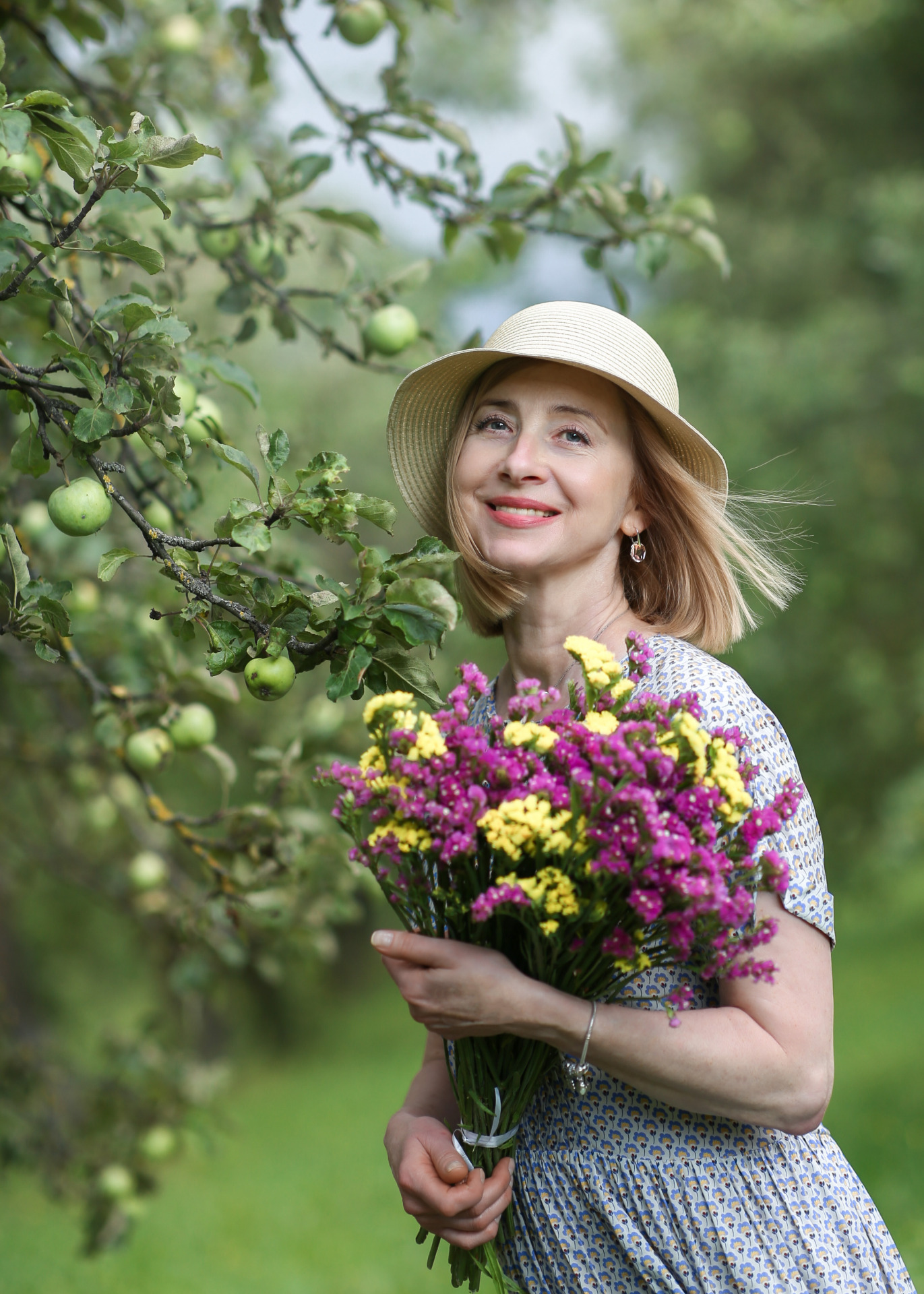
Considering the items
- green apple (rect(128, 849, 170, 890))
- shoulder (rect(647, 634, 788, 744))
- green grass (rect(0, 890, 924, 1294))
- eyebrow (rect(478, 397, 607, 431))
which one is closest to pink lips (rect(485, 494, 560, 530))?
eyebrow (rect(478, 397, 607, 431))

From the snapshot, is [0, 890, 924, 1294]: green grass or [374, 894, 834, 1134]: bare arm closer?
[374, 894, 834, 1134]: bare arm

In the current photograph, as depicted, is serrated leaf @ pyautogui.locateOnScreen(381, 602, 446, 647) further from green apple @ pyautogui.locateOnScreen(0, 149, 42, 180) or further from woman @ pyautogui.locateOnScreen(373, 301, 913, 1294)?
green apple @ pyautogui.locateOnScreen(0, 149, 42, 180)

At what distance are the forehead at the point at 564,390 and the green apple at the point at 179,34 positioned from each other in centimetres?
155

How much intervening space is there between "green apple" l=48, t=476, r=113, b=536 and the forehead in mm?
630

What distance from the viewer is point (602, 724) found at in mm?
1197

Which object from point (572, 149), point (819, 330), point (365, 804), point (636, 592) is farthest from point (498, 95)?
point (365, 804)


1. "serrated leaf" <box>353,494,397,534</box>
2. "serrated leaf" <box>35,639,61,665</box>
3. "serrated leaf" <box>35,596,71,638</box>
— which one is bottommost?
"serrated leaf" <box>35,639,61,665</box>

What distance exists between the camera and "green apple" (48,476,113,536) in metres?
1.41

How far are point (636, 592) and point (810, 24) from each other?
690 cm

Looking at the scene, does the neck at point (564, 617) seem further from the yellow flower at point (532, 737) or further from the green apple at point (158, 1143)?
the green apple at point (158, 1143)

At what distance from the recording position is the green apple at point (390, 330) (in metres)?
2.13

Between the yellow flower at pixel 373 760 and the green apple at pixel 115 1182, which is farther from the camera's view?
the green apple at pixel 115 1182

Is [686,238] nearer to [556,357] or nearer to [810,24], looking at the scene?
A: [556,357]

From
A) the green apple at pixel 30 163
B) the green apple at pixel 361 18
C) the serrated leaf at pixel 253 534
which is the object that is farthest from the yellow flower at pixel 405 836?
the green apple at pixel 361 18
